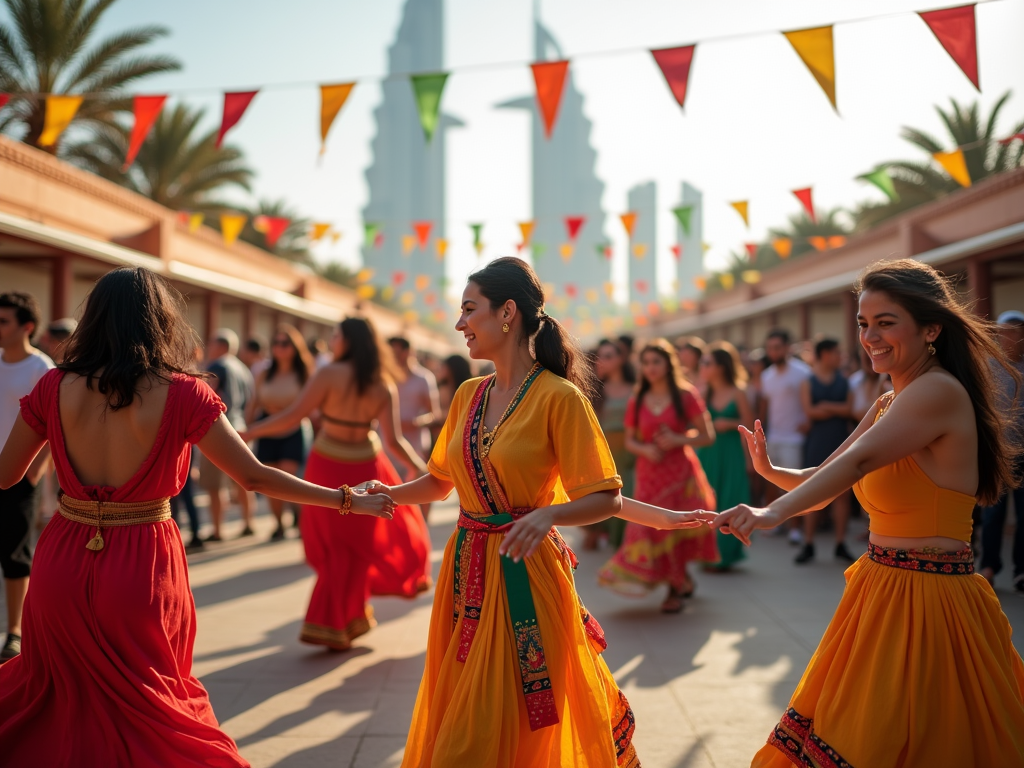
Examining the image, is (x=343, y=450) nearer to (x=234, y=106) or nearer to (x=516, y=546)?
(x=516, y=546)

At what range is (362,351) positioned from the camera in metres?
5.80

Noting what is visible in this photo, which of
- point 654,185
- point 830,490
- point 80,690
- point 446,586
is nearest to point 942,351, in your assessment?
point 830,490

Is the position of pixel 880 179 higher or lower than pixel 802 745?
higher

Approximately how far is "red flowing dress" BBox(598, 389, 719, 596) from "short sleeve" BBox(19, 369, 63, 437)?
4233mm

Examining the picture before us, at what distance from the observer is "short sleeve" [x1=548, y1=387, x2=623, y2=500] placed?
2.69 metres

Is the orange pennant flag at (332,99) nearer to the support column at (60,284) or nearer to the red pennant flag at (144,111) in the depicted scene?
the red pennant flag at (144,111)

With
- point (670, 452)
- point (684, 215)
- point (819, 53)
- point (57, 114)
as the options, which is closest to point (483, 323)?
point (670, 452)

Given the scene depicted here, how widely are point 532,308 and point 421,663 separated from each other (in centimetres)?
281

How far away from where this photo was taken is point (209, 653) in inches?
203

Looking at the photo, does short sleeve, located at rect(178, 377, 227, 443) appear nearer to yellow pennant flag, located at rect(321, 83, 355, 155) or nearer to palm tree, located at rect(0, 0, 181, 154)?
yellow pennant flag, located at rect(321, 83, 355, 155)

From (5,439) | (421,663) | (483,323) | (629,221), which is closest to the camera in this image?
(483,323)

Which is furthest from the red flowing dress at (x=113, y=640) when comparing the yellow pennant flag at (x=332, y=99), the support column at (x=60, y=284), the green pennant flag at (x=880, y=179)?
the support column at (x=60, y=284)

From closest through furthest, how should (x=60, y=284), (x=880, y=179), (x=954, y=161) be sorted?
(x=954, y=161) < (x=880, y=179) < (x=60, y=284)

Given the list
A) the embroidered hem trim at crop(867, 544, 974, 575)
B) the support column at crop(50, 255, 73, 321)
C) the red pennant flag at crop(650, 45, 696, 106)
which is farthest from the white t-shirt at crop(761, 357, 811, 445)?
the support column at crop(50, 255, 73, 321)
